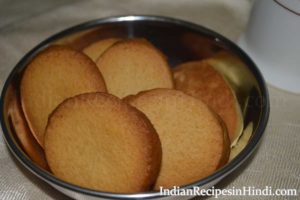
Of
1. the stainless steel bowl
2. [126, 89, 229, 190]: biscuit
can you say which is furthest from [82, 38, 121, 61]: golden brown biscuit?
[126, 89, 229, 190]: biscuit

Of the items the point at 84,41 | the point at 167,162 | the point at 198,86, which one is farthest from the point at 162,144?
the point at 84,41

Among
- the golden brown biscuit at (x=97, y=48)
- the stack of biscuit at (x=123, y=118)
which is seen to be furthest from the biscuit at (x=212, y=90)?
the golden brown biscuit at (x=97, y=48)

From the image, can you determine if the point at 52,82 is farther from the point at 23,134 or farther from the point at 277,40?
the point at 277,40

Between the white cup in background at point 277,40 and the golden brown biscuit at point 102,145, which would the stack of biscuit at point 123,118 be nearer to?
the golden brown biscuit at point 102,145

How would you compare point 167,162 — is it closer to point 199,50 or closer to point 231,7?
point 199,50

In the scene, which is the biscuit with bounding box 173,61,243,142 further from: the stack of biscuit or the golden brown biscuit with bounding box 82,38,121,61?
the golden brown biscuit with bounding box 82,38,121,61
